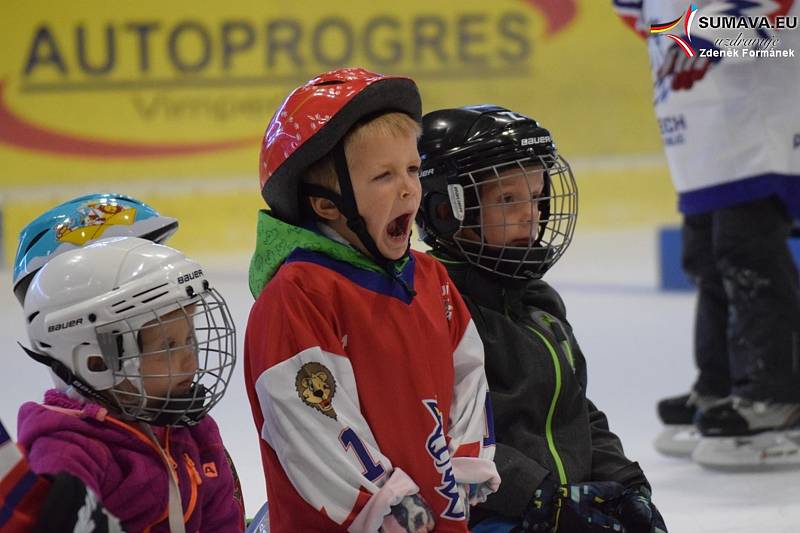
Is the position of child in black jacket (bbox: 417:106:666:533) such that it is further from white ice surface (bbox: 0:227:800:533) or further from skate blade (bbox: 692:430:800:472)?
skate blade (bbox: 692:430:800:472)

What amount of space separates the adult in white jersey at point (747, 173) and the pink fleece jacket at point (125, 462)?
1837mm

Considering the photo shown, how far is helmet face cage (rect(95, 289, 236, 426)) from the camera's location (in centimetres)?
180

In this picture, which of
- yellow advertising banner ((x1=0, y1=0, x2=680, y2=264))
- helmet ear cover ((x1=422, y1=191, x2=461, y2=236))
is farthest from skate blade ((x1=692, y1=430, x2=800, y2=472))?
yellow advertising banner ((x1=0, y1=0, x2=680, y2=264))

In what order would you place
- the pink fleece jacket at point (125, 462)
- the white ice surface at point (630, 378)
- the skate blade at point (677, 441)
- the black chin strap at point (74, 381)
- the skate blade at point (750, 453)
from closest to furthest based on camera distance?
the pink fleece jacket at point (125, 462) < the black chin strap at point (74, 381) < the white ice surface at point (630, 378) < the skate blade at point (750, 453) < the skate blade at point (677, 441)

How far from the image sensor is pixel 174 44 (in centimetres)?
852

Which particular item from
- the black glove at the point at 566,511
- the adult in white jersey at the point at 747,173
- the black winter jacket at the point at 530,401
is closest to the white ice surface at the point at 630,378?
the adult in white jersey at the point at 747,173

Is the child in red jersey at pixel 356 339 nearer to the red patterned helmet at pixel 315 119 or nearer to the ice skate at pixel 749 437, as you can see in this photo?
the red patterned helmet at pixel 315 119

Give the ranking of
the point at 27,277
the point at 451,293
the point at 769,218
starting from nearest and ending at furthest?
the point at 451,293
the point at 27,277
the point at 769,218

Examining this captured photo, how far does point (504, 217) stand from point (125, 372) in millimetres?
737

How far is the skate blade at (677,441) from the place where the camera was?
350 cm

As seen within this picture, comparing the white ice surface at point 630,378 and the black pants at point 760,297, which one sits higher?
the black pants at point 760,297

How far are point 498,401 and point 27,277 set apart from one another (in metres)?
0.88

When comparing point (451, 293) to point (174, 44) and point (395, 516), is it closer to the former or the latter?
point (395, 516)

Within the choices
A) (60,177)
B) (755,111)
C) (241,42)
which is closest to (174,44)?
(241,42)
